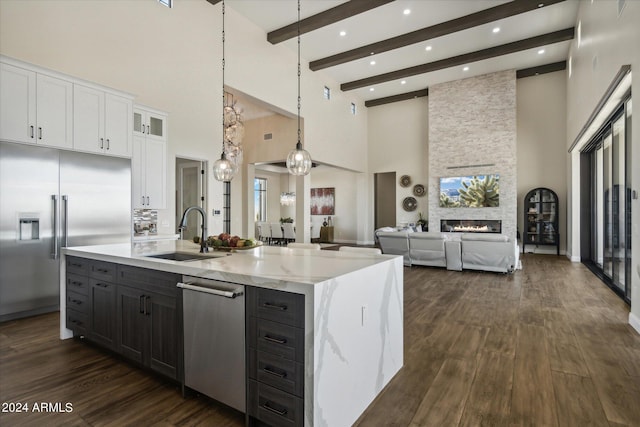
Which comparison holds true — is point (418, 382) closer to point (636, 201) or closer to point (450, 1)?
point (636, 201)

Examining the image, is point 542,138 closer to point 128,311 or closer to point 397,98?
point 397,98

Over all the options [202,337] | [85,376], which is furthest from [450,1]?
[85,376]

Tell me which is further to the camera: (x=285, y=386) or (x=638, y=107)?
(x=638, y=107)

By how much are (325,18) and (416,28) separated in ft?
7.21

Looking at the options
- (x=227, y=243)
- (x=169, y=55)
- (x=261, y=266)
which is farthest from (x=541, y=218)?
(x=169, y=55)

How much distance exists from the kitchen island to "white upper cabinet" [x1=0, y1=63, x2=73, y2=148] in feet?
6.62

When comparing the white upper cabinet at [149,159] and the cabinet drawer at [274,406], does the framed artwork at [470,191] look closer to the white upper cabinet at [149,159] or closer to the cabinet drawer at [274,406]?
the white upper cabinet at [149,159]

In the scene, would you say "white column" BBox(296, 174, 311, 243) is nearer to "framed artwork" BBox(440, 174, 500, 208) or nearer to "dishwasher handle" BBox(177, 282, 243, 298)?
"framed artwork" BBox(440, 174, 500, 208)

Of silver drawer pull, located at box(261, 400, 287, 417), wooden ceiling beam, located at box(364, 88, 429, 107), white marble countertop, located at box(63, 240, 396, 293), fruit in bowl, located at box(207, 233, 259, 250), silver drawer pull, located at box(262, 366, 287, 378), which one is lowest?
silver drawer pull, located at box(261, 400, 287, 417)

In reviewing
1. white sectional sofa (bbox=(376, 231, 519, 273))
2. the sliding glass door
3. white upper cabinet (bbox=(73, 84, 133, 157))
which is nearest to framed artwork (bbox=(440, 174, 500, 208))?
the sliding glass door

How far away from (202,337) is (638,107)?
4488mm

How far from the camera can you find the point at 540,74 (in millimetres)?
9664

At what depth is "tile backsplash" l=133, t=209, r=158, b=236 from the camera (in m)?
5.12

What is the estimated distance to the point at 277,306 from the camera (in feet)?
5.59
